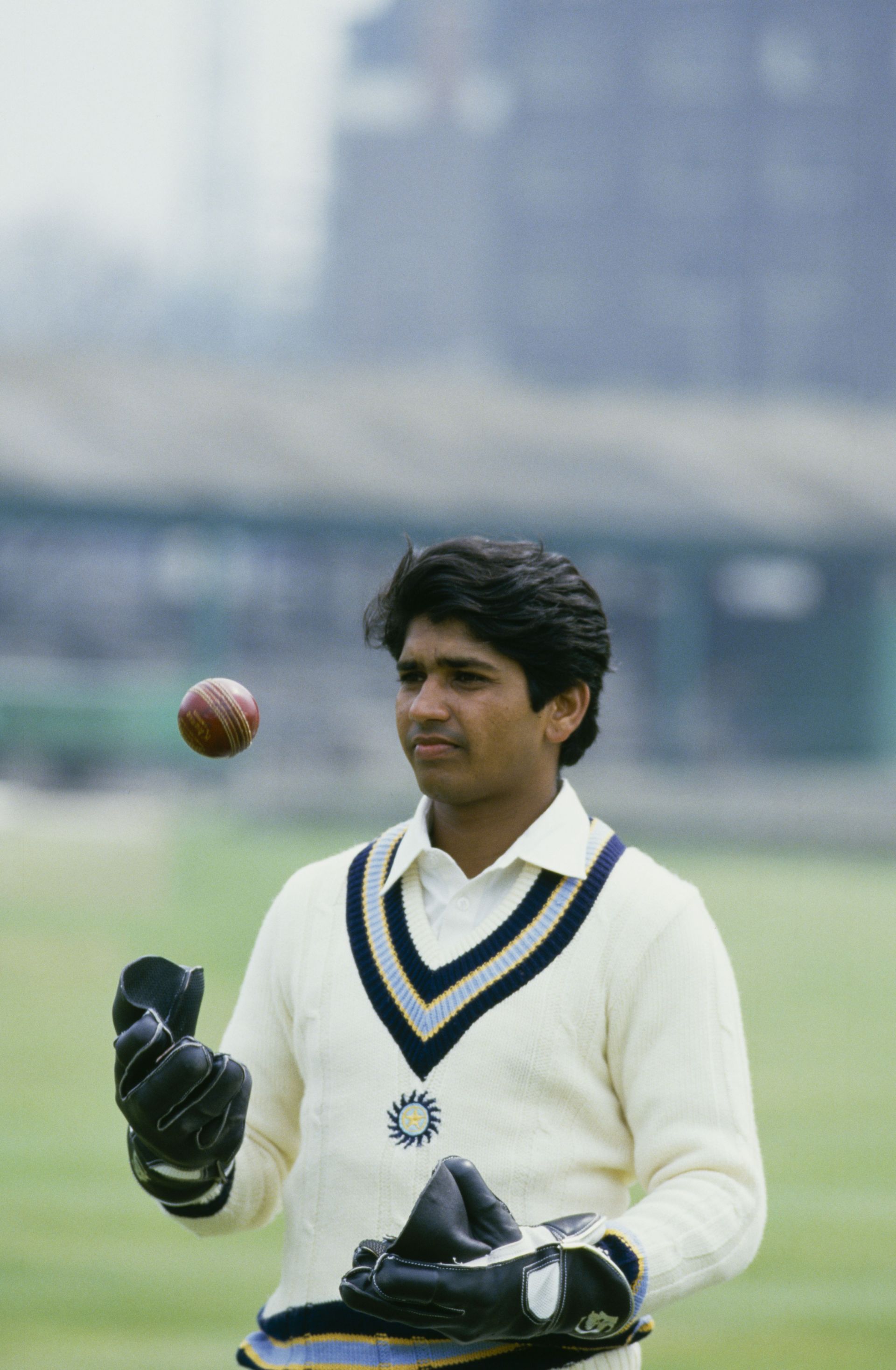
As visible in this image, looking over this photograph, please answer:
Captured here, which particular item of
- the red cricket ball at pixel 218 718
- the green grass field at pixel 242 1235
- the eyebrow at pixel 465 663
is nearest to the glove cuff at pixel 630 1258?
the eyebrow at pixel 465 663

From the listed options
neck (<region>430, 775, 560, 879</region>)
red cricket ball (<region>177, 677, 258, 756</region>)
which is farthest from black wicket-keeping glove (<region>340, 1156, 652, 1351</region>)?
red cricket ball (<region>177, 677, 258, 756</region>)

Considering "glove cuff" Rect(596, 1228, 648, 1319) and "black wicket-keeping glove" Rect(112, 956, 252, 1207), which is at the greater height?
"black wicket-keeping glove" Rect(112, 956, 252, 1207)

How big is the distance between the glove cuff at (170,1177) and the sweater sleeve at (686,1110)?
0.46 meters

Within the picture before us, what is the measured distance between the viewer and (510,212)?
116 ft

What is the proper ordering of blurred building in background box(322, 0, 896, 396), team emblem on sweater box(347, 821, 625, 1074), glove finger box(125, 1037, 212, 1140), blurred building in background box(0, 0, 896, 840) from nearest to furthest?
1. glove finger box(125, 1037, 212, 1140)
2. team emblem on sweater box(347, 821, 625, 1074)
3. blurred building in background box(0, 0, 896, 840)
4. blurred building in background box(322, 0, 896, 396)

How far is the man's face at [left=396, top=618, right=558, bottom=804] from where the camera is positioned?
1.92 m

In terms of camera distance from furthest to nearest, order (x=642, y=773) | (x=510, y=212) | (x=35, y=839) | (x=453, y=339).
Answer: (x=510, y=212), (x=453, y=339), (x=642, y=773), (x=35, y=839)

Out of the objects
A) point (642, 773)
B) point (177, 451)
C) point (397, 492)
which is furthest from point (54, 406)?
point (642, 773)

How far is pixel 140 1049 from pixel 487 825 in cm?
46

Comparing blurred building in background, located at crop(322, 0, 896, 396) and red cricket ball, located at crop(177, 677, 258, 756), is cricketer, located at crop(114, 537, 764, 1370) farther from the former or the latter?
blurred building in background, located at crop(322, 0, 896, 396)

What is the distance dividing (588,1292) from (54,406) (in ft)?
75.6

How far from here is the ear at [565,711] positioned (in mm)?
1996

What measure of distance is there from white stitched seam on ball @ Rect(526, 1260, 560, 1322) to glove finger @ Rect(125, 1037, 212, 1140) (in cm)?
38

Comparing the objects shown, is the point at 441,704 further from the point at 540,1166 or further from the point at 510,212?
the point at 510,212
